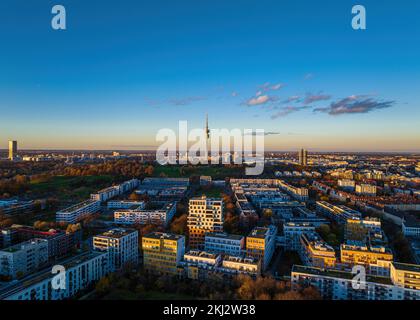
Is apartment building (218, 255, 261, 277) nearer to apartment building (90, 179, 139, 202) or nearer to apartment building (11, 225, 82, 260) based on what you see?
apartment building (11, 225, 82, 260)

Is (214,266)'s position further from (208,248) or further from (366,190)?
(366,190)

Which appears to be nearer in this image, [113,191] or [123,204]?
[123,204]

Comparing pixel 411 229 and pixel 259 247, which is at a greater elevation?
pixel 259 247

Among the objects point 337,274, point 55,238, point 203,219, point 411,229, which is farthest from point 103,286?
point 411,229
